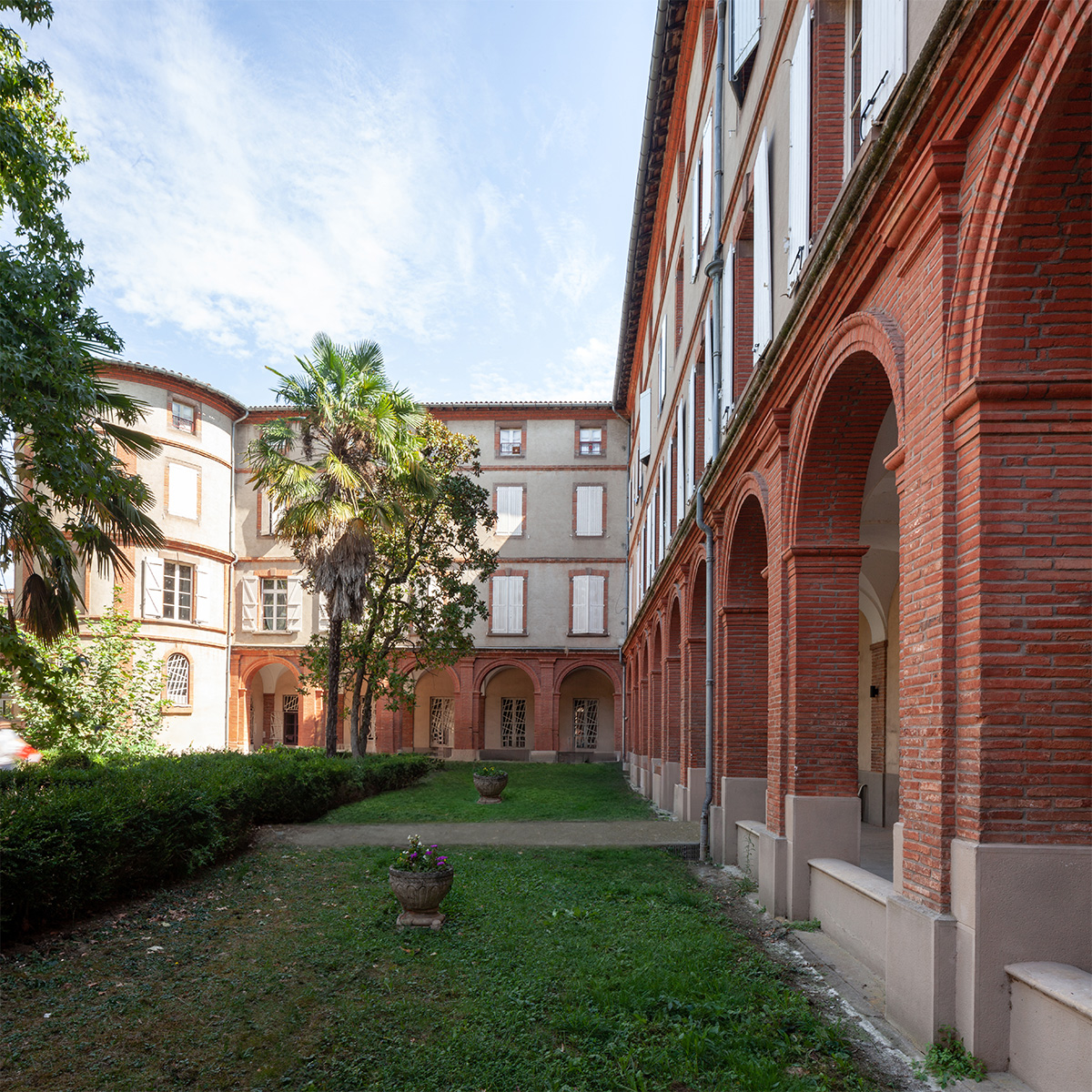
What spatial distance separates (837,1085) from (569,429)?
98.3 feet

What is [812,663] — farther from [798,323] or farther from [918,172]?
[918,172]

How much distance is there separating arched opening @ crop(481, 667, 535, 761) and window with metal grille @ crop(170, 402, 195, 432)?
14820 mm

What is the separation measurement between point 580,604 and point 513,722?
602 cm

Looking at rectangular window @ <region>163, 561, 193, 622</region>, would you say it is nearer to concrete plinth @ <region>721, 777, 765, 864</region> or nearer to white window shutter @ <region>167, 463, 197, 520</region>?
white window shutter @ <region>167, 463, 197, 520</region>

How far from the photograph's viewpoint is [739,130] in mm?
9906

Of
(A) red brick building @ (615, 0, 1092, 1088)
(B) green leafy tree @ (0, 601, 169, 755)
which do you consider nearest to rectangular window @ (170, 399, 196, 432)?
(B) green leafy tree @ (0, 601, 169, 755)

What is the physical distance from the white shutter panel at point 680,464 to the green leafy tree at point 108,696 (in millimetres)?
13522

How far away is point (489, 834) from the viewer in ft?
40.8

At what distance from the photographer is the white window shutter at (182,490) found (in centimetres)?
2902

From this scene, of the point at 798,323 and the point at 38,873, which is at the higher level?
the point at 798,323

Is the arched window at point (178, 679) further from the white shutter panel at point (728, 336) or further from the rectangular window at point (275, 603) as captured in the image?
the white shutter panel at point (728, 336)

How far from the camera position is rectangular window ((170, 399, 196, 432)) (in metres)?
29.2

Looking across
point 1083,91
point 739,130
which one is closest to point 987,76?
point 1083,91

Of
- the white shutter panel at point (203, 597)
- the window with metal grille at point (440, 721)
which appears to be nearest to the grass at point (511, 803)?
the window with metal grille at point (440, 721)
